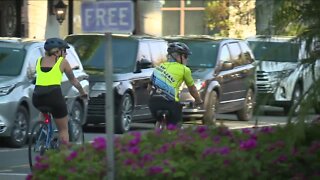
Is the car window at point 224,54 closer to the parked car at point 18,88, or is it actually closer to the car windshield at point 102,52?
the car windshield at point 102,52

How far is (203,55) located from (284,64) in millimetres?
12509

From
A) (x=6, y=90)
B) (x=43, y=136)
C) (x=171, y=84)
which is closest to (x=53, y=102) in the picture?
(x=43, y=136)

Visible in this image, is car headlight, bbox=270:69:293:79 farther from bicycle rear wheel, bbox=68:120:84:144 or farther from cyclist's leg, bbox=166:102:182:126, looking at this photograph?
bicycle rear wheel, bbox=68:120:84:144

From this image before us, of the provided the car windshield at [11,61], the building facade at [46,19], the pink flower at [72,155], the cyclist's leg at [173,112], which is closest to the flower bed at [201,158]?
the pink flower at [72,155]

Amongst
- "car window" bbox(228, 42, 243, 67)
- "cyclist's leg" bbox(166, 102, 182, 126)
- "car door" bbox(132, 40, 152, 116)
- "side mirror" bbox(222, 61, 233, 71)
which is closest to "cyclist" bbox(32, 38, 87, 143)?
"cyclist's leg" bbox(166, 102, 182, 126)

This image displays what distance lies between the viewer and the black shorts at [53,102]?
1023 centimetres

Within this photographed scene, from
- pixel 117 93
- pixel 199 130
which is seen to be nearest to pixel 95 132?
pixel 117 93

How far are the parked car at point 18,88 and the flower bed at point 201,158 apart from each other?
21.6 ft

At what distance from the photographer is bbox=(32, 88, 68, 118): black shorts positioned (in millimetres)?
10234

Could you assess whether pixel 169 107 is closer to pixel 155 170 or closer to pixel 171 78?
pixel 171 78

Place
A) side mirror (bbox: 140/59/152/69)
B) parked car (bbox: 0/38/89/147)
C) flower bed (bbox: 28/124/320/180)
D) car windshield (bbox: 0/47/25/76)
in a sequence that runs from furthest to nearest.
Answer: side mirror (bbox: 140/59/152/69)
car windshield (bbox: 0/47/25/76)
parked car (bbox: 0/38/89/147)
flower bed (bbox: 28/124/320/180)

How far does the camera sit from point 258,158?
620 centimetres

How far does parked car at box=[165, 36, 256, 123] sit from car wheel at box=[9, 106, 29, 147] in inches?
177

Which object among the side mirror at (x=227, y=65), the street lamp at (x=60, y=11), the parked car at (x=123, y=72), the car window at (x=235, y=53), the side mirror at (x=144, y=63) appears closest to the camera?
the parked car at (x=123, y=72)
